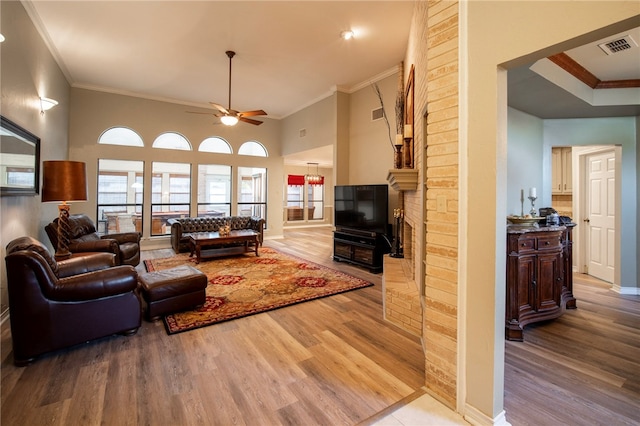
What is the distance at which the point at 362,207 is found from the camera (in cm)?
526

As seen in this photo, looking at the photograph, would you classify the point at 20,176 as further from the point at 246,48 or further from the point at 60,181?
the point at 246,48

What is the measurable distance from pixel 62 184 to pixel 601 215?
7837mm

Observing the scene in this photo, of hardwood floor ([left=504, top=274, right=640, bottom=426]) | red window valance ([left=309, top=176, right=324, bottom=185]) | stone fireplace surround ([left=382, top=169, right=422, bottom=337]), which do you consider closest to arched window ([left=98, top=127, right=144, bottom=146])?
stone fireplace surround ([left=382, top=169, right=422, bottom=337])

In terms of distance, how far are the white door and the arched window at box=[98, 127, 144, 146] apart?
30.7ft

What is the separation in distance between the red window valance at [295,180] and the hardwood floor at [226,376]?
9.10 metres

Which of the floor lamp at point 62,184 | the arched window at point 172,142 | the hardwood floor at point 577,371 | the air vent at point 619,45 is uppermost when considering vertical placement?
the arched window at point 172,142

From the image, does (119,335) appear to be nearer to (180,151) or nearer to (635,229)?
(180,151)

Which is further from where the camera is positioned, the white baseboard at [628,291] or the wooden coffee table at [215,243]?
the wooden coffee table at [215,243]

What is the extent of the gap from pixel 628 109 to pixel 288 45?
16.1 ft

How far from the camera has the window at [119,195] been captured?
21.4 ft

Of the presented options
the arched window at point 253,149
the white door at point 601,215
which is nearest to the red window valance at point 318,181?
the arched window at point 253,149

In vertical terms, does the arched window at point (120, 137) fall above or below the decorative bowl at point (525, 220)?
above

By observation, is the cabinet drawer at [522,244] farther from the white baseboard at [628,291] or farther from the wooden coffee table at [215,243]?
the wooden coffee table at [215,243]

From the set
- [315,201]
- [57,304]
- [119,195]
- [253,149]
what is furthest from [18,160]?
[315,201]
